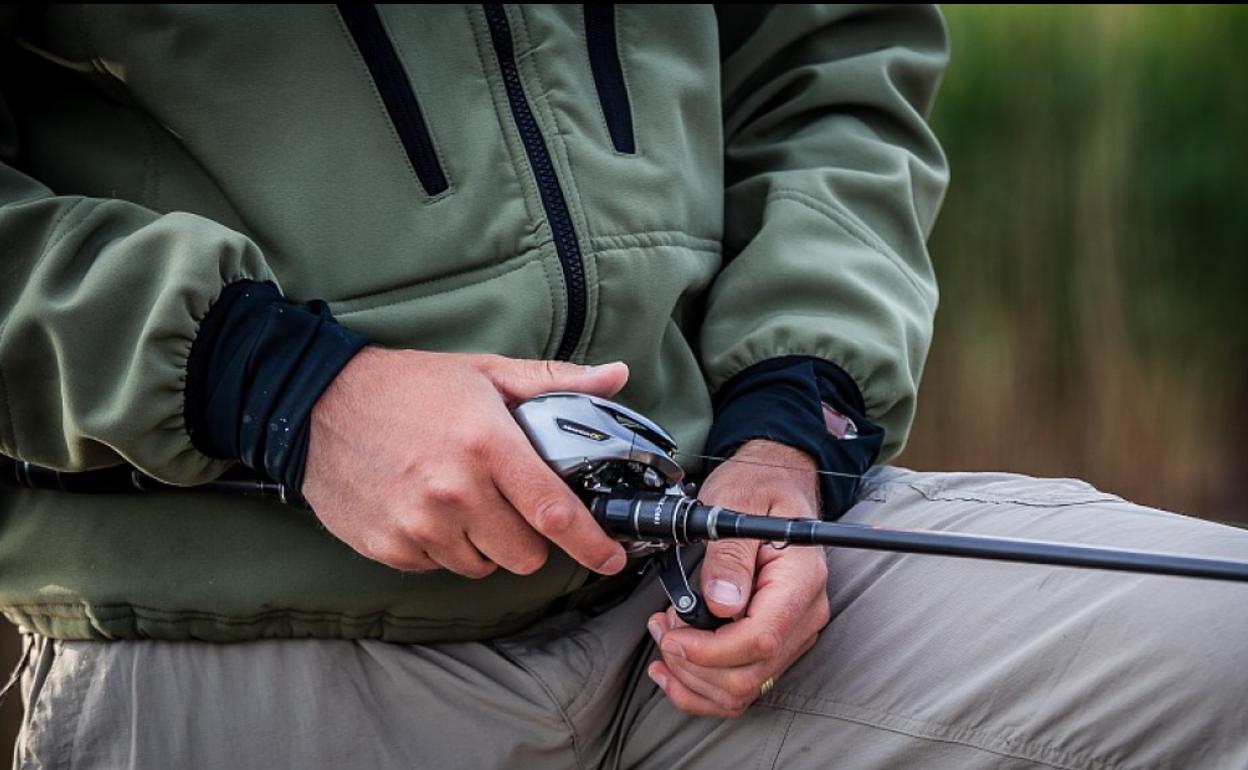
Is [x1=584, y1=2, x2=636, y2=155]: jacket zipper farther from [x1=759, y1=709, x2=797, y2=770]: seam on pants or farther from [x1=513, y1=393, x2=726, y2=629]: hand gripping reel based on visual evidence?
[x1=759, y1=709, x2=797, y2=770]: seam on pants

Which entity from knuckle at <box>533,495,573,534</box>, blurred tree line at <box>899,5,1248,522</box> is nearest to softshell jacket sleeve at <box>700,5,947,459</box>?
knuckle at <box>533,495,573,534</box>

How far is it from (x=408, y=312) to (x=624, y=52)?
43cm

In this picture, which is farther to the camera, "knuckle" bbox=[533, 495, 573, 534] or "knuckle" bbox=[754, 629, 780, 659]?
"knuckle" bbox=[754, 629, 780, 659]

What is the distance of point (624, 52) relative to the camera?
1.77m

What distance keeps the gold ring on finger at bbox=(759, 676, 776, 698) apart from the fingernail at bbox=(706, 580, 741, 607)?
0.09 metres

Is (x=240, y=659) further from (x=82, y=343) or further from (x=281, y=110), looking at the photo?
(x=281, y=110)

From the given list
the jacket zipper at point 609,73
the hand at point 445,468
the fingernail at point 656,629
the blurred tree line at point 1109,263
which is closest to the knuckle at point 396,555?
the hand at point 445,468

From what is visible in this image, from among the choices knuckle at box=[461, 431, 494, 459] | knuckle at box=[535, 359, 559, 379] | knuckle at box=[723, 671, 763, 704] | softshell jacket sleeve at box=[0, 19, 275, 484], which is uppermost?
softshell jacket sleeve at box=[0, 19, 275, 484]

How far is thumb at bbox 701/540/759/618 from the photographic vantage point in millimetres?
1481

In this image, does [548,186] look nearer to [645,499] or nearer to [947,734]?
[645,499]

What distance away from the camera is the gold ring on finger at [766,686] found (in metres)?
1.51

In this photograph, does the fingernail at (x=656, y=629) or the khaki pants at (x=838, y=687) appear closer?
the khaki pants at (x=838, y=687)

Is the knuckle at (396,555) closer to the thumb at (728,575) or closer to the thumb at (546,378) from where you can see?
the thumb at (546,378)

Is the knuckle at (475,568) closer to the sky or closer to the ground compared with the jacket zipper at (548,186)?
closer to the ground
